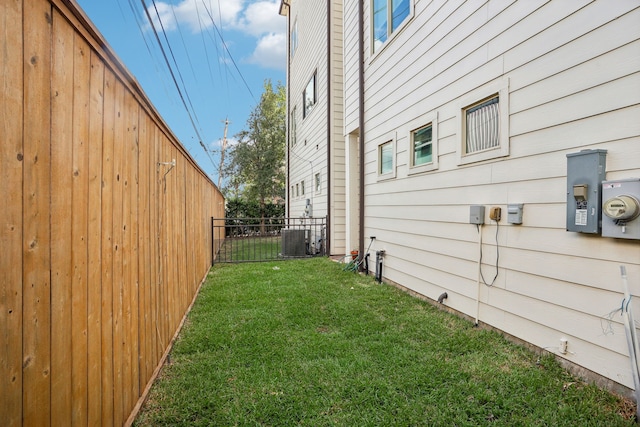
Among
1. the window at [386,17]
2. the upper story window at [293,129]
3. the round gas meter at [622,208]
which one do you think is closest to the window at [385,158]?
the window at [386,17]

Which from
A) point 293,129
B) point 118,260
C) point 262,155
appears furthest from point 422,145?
point 262,155

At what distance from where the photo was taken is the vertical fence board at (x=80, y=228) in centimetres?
118

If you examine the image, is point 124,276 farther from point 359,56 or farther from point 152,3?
point 359,56

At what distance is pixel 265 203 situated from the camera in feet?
56.5

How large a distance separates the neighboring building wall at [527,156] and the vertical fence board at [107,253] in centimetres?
280

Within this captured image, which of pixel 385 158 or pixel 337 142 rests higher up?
pixel 337 142

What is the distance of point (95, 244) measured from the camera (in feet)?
4.48

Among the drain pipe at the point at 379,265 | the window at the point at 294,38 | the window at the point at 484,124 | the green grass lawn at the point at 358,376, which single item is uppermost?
the window at the point at 294,38

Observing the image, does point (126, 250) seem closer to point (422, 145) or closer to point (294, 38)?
point (422, 145)

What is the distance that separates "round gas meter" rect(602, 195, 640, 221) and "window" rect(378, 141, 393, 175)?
3216 mm

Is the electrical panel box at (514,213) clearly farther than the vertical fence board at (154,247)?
Yes

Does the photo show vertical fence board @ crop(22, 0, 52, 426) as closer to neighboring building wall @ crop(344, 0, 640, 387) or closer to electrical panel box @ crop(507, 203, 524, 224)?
neighboring building wall @ crop(344, 0, 640, 387)

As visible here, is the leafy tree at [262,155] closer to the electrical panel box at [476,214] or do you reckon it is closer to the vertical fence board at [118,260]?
the electrical panel box at [476,214]

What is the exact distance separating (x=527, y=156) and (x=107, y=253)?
2.95 m
